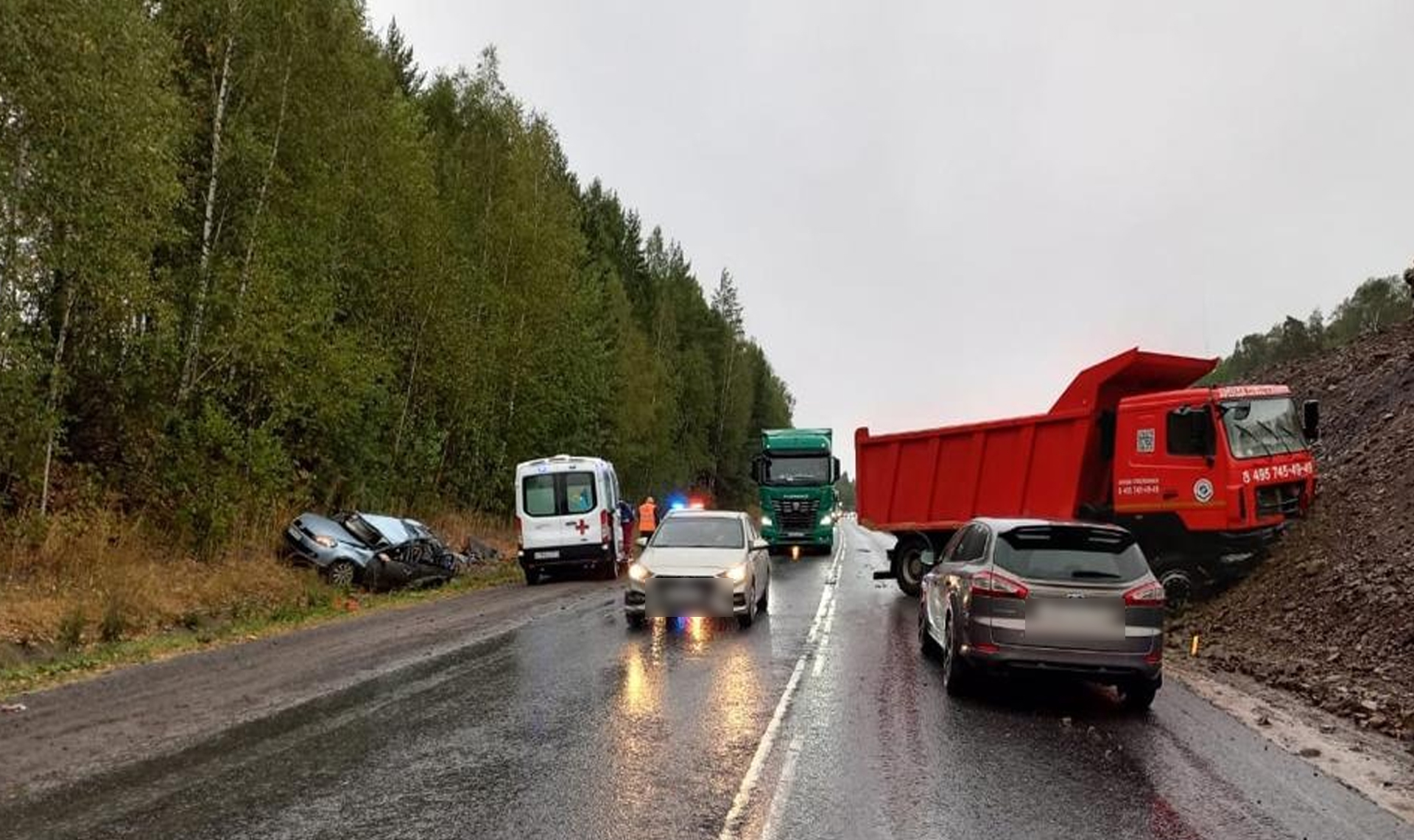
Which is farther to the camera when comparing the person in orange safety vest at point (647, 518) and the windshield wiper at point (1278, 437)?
the person in orange safety vest at point (647, 518)

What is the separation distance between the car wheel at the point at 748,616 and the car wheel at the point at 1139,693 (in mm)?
5642

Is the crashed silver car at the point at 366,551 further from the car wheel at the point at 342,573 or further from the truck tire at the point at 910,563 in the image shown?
the truck tire at the point at 910,563

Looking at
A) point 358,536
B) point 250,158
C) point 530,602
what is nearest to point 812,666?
point 530,602

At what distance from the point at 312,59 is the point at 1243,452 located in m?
18.5

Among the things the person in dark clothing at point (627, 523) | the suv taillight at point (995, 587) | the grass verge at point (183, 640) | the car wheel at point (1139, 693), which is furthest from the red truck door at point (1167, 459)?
the person in dark clothing at point (627, 523)

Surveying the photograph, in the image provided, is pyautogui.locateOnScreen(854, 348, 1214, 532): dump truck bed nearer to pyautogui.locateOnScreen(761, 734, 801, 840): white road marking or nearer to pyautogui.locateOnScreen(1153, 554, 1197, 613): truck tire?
pyautogui.locateOnScreen(1153, 554, 1197, 613): truck tire

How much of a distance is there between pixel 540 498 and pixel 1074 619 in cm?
1587

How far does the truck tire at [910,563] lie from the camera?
18.4m

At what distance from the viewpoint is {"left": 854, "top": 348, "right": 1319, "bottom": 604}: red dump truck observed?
13.4m

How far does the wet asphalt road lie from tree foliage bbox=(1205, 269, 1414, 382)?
39.6 m

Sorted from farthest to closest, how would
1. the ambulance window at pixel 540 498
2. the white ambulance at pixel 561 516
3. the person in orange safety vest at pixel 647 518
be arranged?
the person in orange safety vest at pixel 647 518
the ambulance window at pixel 540 498
the white ambulance at pixel 561 516

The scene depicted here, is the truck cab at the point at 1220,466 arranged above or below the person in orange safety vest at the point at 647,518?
above

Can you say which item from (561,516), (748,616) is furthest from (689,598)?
(561,516)

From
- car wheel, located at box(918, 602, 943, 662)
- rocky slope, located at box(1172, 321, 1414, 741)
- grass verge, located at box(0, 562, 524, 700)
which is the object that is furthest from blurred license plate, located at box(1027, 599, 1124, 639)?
grass verge, located at box(0, 562, 524, 700)
